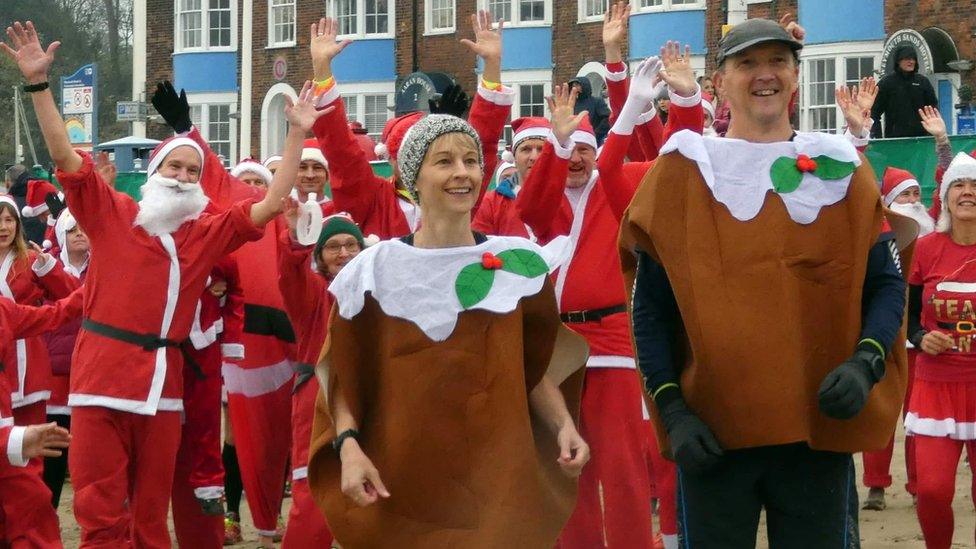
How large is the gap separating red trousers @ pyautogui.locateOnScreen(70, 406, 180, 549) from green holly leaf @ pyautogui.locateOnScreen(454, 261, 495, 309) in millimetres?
2489

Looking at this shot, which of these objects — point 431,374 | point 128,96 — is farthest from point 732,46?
point 128,96

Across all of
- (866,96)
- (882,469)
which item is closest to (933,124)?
(882,469)

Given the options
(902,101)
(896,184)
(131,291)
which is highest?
(902,101)

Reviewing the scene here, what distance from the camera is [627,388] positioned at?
7.60 m

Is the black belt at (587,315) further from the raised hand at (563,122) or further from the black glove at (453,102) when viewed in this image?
the black glove at (453,102)

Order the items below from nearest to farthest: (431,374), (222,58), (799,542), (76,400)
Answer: (799,542), (431,374), (76,400), (222,58)

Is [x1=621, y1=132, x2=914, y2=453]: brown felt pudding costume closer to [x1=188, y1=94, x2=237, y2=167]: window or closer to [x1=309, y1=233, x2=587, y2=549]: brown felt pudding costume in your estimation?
[x1=309, y1=233, x2=587, y2=549]: brown felt pudding costume

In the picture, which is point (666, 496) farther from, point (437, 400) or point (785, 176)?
point (785, 176)

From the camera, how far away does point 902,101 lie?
18.6 metres

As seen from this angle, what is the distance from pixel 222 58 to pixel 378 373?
37657 mm

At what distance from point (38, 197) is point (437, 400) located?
1085cm

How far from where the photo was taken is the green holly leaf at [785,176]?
190 inches

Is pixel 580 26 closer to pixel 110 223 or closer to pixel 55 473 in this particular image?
pixel 55 473

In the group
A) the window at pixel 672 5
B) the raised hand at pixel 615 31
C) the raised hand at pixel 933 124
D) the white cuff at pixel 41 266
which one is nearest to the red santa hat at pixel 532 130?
the raised hand at pixel 615 31
